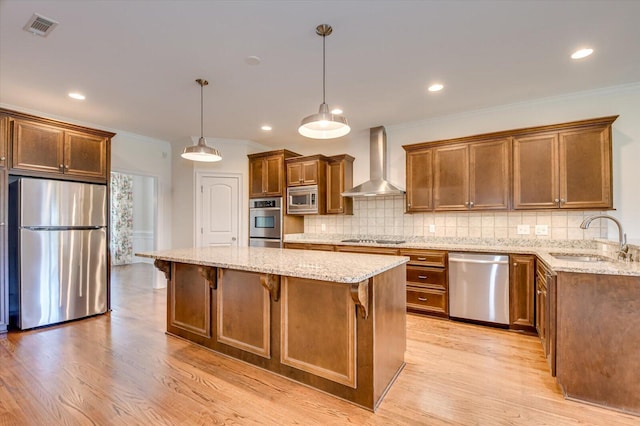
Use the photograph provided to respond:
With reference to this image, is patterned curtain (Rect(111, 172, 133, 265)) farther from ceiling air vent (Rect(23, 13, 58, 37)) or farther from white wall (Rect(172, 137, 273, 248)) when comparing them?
ceiling air vent (Rect(23, 13, 58, 37))

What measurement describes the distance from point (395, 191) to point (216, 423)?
3298mm

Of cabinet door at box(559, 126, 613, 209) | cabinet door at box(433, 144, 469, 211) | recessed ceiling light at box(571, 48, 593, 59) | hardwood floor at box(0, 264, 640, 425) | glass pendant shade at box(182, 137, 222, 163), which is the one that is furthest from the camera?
cabinet door at box(433, 144, 469, 211)

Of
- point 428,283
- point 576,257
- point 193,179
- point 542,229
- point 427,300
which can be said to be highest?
point 193,179

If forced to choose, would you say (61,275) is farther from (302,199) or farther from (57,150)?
(302,199)

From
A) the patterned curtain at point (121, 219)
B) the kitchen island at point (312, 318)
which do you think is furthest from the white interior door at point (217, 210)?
the patterned curtain at point (121, 219)

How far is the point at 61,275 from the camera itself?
11.6ft

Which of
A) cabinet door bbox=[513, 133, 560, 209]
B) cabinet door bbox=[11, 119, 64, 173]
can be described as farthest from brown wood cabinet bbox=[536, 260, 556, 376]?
cabinet door bbox=[11, 119, 64, 173]

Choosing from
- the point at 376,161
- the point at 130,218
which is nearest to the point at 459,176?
the point at 376,161

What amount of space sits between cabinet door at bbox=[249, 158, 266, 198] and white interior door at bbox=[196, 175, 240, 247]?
0.25 m

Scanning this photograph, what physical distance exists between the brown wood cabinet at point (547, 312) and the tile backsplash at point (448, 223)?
0.90m

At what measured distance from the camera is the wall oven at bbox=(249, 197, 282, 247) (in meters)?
5.10

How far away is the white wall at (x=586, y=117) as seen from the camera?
3289 mm

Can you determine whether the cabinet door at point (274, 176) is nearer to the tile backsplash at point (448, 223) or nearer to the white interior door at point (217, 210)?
the white interior door at point (217, 210)

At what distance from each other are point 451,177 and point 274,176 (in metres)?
2.75
